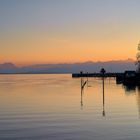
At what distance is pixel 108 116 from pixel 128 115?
2074 millimetres

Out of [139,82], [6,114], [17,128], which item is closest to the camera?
[17,128]

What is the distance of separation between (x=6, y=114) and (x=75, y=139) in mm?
17649

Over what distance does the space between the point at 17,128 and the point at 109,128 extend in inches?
277

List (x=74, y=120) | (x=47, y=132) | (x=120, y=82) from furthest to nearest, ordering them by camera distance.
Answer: (x=120, y=82)
(x=74, y=120)
(x=47, y=132)

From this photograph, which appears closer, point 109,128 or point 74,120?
point 109,128

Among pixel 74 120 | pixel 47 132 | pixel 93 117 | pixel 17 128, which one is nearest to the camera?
pixel 47 132

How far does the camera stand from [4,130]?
1149 inches

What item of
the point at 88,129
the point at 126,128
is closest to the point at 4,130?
the point at 88,129

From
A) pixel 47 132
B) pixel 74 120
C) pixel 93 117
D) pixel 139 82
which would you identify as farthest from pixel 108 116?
pixel 139 82

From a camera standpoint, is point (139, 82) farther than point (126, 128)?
Yes

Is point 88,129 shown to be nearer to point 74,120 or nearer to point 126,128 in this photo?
point 126,128

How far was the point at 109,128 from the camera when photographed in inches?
1158

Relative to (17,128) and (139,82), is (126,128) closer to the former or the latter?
(17,128)

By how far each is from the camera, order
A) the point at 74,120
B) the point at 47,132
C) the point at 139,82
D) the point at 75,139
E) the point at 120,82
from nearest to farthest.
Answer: the point at 75,139 < the point at 47,132 < the point at 74,120 < the point at 139,82 < the point at 120,82
